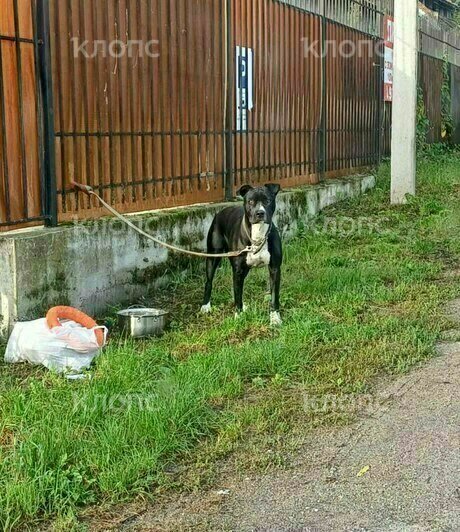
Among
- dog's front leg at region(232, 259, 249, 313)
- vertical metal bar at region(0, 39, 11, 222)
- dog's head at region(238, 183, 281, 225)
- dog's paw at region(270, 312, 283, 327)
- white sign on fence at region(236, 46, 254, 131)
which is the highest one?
white sign on fence at region(236, 46, 254, 131)

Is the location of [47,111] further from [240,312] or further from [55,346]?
[240,312]

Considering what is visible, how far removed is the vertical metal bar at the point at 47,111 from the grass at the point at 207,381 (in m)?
1.31

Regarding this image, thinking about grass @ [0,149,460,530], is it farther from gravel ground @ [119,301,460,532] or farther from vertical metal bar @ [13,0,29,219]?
vertical metal bar @ [13,0,29,219]

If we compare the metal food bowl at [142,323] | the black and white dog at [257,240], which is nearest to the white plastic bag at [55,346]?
the metal food bowl at [142,323]

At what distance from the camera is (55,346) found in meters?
5.25

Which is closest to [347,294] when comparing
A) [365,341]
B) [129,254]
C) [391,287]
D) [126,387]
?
[391,287]

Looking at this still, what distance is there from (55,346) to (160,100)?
10.9 ft

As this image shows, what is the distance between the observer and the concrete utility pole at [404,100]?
1228 centimetres

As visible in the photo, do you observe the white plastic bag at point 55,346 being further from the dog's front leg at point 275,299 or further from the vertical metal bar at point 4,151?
the dog's front leg at point 275,299

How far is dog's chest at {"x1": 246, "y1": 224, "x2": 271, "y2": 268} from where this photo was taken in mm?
6434

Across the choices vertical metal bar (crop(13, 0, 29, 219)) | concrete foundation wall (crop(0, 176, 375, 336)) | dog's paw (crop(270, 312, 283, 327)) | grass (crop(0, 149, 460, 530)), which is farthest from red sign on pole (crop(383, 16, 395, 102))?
vertical metal bar (crop(13, 0, 29, 219))

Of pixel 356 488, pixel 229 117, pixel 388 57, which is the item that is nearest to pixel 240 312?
pixel 356 488

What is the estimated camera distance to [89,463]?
12.0 feet

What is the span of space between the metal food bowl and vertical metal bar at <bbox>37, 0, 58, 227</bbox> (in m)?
0.94
